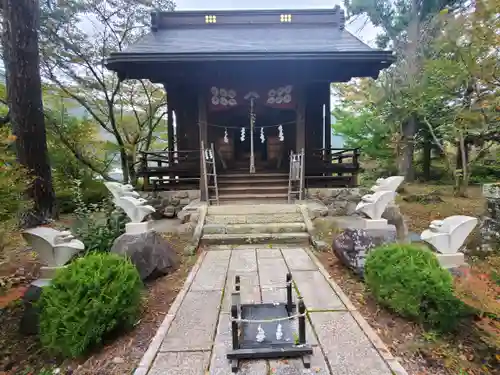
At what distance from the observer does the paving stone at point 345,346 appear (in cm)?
208

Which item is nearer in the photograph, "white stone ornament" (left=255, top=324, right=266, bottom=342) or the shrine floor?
the shrine floor

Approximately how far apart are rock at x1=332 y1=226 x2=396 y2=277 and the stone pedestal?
2613 millimetres

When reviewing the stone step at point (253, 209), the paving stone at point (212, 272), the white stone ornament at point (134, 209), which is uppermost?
the white stone ornament at point (134, 209)

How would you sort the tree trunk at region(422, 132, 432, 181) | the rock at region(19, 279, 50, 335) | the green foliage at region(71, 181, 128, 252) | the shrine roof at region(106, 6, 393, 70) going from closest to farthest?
1. the rock at region(19, 279, 50, 335)
2. the green foliage at region(71, 181, 128, 252)
3. the shrine roof at region(106, 6, 393, 70)
4. the tree trunk at region(422, 132, 432, 181)

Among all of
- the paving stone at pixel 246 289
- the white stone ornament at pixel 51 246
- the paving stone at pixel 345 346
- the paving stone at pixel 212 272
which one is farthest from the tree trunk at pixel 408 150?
the white stone ornament at pixel 51 246

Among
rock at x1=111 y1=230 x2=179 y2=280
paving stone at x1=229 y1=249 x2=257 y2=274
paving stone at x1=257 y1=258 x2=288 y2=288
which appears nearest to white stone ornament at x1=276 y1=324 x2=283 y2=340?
paving stone at x1=257 y1=258 x2=288 y2=288

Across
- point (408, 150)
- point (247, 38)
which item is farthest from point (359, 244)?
point (408, 150)

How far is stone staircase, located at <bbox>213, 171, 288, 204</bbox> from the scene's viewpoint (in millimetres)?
7422

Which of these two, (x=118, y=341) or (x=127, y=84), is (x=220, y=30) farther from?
(x=118, y=341)

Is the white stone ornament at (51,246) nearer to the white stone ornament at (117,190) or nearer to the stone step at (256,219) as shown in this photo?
the white stone ornament at (117,190)

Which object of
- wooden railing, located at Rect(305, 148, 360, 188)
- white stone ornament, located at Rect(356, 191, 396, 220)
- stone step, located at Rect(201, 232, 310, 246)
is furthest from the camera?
wooden railing, located at Rect(305, 148, 360, 188)

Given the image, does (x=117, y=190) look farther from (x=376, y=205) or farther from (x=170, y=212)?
(x=376, y=205)

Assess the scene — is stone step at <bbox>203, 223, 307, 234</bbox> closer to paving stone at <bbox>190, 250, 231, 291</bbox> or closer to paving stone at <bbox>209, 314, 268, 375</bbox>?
paving stone at <bbox>190, 250, 231, 291</bbox>

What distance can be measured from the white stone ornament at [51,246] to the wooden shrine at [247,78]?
13.7ft
